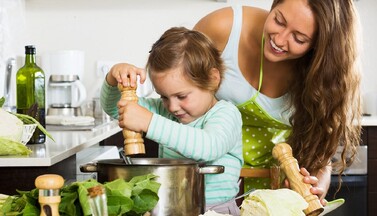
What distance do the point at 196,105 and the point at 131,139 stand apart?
37 centimetres

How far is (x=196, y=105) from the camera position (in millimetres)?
1448

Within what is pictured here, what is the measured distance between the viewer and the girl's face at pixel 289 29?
1.59 m

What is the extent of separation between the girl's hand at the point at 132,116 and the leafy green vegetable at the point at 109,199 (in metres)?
0.30

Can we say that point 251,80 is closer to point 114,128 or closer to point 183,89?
point 183,89

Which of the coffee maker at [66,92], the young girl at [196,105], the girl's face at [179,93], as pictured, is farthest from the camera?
the coffee maker at [66,92]

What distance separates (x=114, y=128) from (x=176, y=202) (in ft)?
6.55

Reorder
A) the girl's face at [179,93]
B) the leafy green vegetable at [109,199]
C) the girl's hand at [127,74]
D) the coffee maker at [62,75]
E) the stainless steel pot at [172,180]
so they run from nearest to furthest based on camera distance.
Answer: the leafy green vegetable at [109,199] < the stainless steel pot at [172,180] < the girl's hand at [127,74] < the girl's face at [179,93] < the coffee maker at [62,75]

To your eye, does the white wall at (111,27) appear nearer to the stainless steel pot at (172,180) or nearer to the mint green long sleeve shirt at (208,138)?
the mint green long sleeve shirt at (208,138)

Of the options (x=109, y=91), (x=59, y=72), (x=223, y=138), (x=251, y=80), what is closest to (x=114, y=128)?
(x=59, y=72)

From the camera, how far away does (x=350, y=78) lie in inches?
68.7

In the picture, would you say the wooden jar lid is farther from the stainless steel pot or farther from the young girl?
the young girl

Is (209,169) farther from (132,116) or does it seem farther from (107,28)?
(107,28)

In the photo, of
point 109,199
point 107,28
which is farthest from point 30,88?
point 107,28

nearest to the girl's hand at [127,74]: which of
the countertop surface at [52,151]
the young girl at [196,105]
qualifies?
the young girl at [196,105]
